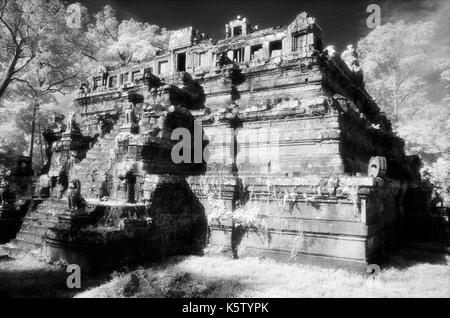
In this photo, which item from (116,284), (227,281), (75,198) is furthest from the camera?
(75,198)

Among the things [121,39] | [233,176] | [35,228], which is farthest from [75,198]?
[121,39]

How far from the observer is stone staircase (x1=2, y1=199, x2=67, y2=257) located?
9188mm

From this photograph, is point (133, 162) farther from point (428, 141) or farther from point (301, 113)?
point (428, 141)

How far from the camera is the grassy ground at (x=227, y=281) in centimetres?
652

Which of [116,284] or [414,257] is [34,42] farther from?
[414,257]

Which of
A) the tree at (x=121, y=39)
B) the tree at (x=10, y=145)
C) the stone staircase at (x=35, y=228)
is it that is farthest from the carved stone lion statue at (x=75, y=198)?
the tree at (x=121, y=39)

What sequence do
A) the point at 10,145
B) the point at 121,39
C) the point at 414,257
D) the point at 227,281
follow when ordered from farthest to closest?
1. the point at 121,39
2. the point at 10,145
3. the point at 414,257
4. the point at 227,281

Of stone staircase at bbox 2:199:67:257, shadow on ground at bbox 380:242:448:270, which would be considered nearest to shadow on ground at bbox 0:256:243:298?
stone staircase at bbox 2:199:67:257

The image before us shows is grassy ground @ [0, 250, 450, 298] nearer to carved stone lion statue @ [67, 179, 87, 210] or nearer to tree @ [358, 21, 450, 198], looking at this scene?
carved stone lion statue @ [67, 179, 87, 210]

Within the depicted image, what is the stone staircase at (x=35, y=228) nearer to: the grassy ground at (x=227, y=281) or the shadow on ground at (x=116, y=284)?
the grassy ground at (x=227, y=281)

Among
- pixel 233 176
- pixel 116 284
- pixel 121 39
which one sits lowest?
pixel 116 284

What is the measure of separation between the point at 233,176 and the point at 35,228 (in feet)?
20.6

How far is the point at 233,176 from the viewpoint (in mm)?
9867

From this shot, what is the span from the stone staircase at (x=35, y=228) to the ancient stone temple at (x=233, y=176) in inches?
1.9
